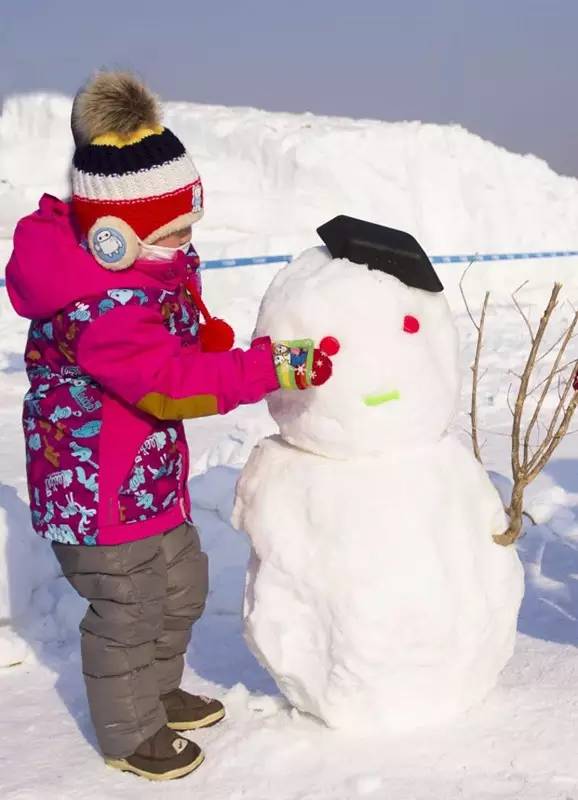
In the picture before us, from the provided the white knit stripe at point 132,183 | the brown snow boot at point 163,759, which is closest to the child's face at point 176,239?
the white knit stripe at point 132,183

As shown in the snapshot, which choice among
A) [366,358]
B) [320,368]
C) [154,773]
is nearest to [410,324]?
[366,358]

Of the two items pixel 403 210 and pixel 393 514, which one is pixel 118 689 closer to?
pixel 393 514

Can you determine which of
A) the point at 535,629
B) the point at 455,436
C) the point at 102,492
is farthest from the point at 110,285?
the point at 535,629

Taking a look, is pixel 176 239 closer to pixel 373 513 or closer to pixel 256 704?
pixel 373 513

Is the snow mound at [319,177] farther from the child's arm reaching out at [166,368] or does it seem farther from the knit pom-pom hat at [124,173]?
the child's arm reaching out at [166,368]

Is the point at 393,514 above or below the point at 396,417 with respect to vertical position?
below

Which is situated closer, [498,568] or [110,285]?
[110,285]

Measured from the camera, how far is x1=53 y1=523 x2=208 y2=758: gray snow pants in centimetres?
221

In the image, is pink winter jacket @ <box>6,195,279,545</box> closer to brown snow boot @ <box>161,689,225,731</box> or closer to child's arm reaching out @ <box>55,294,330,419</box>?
child's arm reaching out @ <box>55,294,330,419</box>

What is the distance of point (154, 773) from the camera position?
2.25 metres

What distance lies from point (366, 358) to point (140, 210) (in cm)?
57

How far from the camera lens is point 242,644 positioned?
302cm

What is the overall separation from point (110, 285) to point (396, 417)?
67 cm

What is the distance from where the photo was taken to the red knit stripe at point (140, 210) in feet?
6.77
